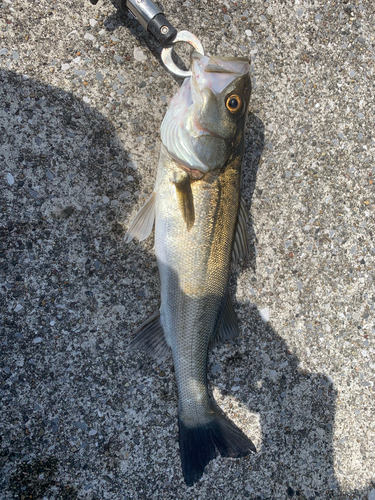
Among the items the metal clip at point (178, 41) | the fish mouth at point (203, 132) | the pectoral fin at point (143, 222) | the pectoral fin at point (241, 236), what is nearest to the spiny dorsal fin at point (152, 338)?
the pectoral fin at point (143, 222)

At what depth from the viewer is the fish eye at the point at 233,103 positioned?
2.14 meters

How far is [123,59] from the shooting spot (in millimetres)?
2461

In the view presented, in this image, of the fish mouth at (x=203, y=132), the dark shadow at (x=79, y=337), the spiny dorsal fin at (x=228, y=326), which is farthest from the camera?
the spiny dorsal fin at (x=228, y=326)

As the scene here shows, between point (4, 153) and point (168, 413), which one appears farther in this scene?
point (168, 413)

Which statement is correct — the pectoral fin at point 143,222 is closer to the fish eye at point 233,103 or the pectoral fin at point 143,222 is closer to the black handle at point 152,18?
the fish eye at point 233,103

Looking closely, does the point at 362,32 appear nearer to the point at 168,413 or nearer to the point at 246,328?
the point at 246,328

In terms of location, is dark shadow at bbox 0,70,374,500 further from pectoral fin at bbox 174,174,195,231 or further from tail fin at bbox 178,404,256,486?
pectoral fin at bbox 174,174,195,231

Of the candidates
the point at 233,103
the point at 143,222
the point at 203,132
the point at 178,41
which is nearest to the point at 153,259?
the point at 143,222

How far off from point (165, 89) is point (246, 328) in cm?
192

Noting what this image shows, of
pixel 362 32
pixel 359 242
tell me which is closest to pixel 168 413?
pixel 359 242

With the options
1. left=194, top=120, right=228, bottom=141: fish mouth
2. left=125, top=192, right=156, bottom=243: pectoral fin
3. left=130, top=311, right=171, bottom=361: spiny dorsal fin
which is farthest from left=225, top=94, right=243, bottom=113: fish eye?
left=130, top=311, right=171, bottom=361: spiny dorsal fin

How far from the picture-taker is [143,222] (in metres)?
2.36

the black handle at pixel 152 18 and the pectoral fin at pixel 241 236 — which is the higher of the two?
the black handle at pixel 152 18

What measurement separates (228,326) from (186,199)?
0.97 metres
